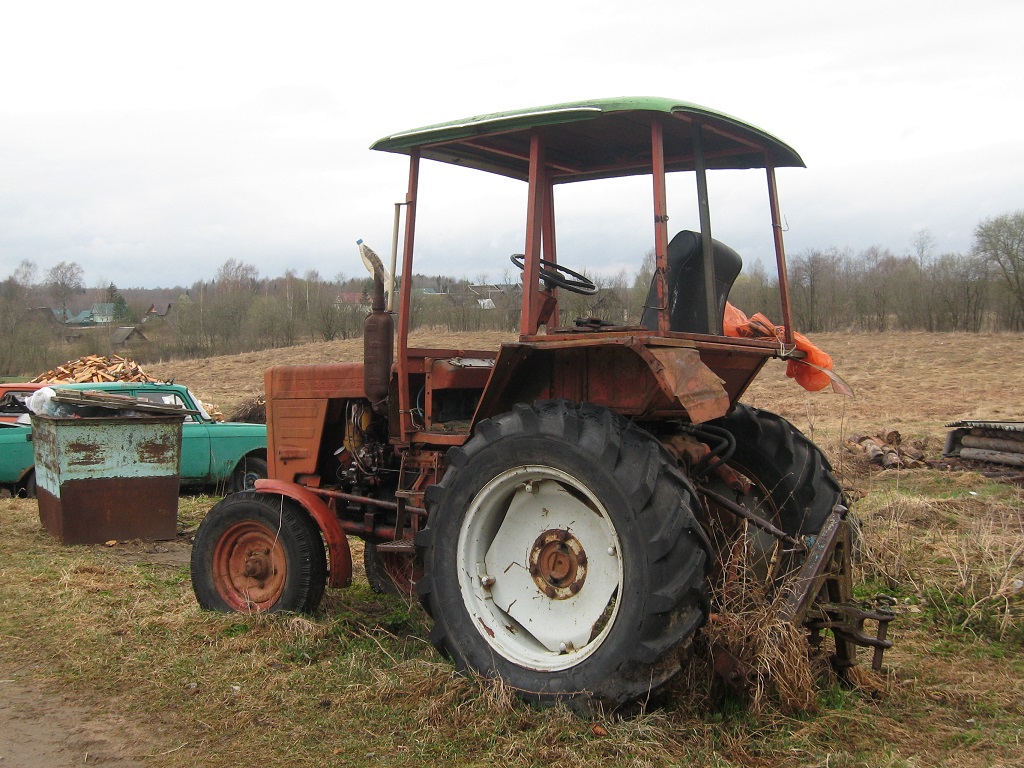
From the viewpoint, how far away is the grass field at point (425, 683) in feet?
11.2

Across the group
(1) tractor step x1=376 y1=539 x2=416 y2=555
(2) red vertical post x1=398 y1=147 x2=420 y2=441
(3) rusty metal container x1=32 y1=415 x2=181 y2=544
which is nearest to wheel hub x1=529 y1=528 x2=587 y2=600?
(1) tractor step x1=376 y1=539 x2=416 y2=555

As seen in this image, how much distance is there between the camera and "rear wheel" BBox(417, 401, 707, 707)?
3.42 meters

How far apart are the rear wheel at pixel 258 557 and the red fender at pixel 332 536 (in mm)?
98

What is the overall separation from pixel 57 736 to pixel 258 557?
1755 millimetres

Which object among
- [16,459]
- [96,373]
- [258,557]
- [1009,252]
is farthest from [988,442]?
[1009,252]

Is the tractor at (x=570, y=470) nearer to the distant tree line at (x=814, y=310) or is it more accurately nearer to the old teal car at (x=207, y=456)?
the old teal car at (x=207, y=456)

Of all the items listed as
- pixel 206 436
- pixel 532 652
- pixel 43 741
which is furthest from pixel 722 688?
pixel 206 436

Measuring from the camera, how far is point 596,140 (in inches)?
185

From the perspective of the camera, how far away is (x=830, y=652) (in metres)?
3.98

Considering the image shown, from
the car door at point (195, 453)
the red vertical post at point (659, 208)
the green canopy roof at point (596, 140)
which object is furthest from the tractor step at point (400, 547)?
the car door at point (195, 453)

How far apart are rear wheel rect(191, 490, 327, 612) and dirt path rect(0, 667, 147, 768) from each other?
1.29 m

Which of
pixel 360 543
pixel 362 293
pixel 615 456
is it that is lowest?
pixel 360 543

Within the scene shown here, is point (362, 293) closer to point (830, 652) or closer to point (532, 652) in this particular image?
point (532, 652)

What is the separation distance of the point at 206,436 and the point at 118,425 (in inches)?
125
